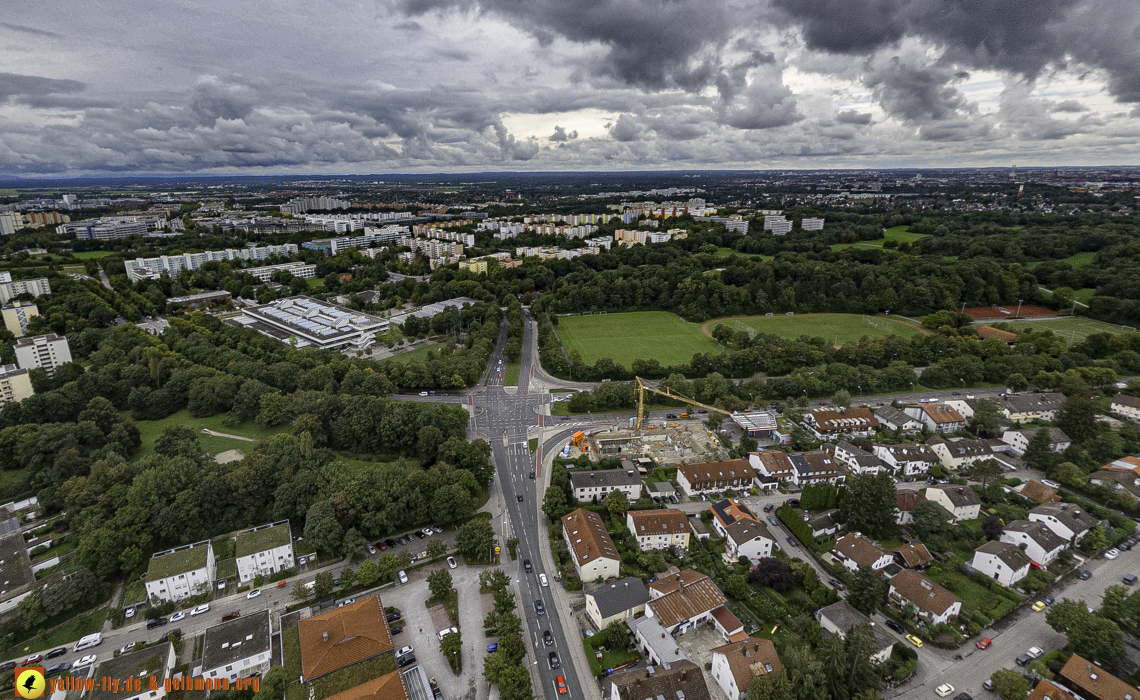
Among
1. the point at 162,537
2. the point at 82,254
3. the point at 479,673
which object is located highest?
the point at 82,254

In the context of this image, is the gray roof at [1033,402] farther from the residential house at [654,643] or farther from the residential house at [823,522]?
the residential house at [654,643]

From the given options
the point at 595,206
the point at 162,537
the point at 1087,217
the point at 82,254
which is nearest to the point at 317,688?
the point at 162,537

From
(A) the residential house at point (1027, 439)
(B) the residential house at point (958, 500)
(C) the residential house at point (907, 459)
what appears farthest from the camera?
(A) the residential house at point (1027, 439)

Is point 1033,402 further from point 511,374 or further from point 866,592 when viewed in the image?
point 511,374

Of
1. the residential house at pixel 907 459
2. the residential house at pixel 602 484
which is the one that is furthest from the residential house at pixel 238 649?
the residential house at pixel 907 459

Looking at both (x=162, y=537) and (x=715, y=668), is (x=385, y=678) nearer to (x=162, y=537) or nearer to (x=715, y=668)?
(x=715, y=668)
